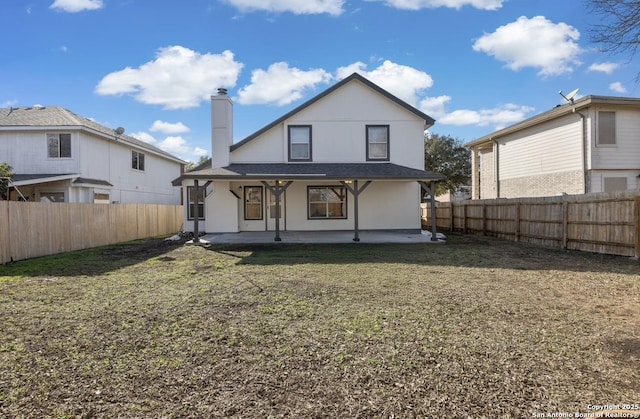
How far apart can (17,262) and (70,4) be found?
8682 mm

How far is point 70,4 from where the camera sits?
12586 mm

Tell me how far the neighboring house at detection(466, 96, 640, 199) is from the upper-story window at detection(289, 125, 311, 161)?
35.5 feet

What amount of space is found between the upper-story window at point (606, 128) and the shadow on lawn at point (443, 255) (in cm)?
622

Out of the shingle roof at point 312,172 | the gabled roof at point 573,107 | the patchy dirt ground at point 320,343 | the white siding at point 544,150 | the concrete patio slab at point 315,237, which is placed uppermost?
the gabled roof at point 573,107

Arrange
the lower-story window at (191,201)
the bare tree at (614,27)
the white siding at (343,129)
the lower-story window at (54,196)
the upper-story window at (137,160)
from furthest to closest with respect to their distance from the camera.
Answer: the upper-story window at (137,160) → the lower-story window at (54,196) → the lower-story window at (191,201) → the white siding at (343,129) → the bare tree at (614,27)

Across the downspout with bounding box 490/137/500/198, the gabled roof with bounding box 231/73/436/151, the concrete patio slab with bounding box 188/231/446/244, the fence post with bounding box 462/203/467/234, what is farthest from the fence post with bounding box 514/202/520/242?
the downspout with bounding box 490/137/500/198

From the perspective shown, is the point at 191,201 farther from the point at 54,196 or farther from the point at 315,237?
the point at 54,196

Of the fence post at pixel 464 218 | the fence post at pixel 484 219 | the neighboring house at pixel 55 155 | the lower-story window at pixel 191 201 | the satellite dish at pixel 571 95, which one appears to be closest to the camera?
the satellite dish at pixel 571 95

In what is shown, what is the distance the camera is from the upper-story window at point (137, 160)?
76.3 feet

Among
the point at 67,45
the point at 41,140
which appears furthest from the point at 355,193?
the point at 41,140

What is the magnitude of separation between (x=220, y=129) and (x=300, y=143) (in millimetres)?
3649

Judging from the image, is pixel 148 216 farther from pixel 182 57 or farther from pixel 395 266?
pixel 395 266

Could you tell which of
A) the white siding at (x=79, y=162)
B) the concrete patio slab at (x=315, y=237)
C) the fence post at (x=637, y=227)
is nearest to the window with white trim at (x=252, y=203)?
the concrete patio slab at (x=315, y=237)

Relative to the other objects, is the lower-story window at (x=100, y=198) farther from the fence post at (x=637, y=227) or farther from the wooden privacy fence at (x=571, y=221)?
the fence post at (x=637, y=227)
